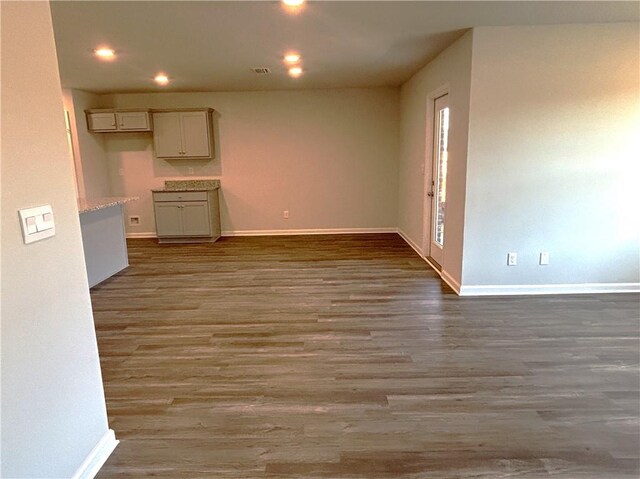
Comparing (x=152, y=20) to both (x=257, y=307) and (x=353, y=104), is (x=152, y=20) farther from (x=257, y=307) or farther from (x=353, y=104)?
(x=353, y=104)

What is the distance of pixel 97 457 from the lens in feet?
5.90

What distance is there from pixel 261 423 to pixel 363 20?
9.81 ft

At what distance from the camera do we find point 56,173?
4.95 feet

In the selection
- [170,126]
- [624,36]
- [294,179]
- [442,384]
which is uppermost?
[624,36]

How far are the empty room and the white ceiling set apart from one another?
1.3 inches

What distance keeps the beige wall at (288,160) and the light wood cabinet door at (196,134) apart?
0.31m

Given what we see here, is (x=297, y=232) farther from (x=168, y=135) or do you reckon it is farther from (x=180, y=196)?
(x=168, y=135)

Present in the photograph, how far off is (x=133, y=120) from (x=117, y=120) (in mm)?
250

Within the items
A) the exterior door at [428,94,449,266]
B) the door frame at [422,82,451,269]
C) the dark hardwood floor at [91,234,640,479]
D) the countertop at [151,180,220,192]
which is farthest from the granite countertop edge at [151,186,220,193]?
the exterior door at [428,94,449,266]

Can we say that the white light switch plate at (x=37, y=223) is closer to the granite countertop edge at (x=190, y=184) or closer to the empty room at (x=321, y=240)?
the empty room at (x=321, y=240)

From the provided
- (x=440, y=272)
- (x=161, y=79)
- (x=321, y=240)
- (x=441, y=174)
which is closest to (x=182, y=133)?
(x=161, y=79)

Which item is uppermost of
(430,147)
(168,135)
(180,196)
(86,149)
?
(168,135)

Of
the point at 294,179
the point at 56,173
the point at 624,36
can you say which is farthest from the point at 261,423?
the point at 294,179

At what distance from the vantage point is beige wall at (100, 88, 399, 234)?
264 inches
